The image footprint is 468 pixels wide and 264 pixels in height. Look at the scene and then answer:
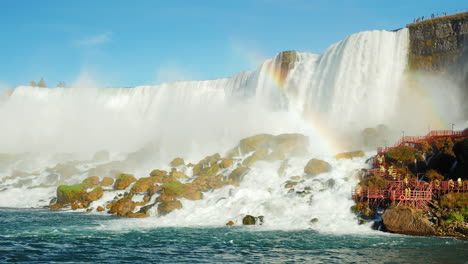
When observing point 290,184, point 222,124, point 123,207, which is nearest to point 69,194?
point 123,207

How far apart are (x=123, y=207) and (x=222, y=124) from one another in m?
32.4

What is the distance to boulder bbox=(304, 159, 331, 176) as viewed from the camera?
120ft

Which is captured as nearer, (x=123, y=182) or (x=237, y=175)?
(x=237, y=175)

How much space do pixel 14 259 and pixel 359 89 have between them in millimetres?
42304

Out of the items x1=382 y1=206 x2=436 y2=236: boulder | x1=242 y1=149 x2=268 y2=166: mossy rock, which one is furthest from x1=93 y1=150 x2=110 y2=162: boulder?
x1=382 y1=206 x2=436 y2=236: boulder

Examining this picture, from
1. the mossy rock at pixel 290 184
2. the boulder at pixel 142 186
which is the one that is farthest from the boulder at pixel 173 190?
the mossy rock at pixel 290 184

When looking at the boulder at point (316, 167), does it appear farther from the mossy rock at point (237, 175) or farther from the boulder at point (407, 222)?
the boulder at point (407, 222)

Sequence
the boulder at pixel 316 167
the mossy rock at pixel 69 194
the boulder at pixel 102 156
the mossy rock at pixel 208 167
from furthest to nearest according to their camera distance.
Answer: the boulder at pixel 102 156 < the mossy rock at pixel 208 167 < the mossy rock at pixel 69 194 < the boulder at pixel 316 167

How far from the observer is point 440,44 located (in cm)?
4591

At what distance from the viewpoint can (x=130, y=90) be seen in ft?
273

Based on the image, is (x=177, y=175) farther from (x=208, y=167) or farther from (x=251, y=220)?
(x=251, y=220)

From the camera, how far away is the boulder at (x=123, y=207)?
107 ft

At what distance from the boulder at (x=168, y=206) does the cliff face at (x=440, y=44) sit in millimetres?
32012

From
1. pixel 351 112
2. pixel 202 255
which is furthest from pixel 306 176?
pixel 202 255
